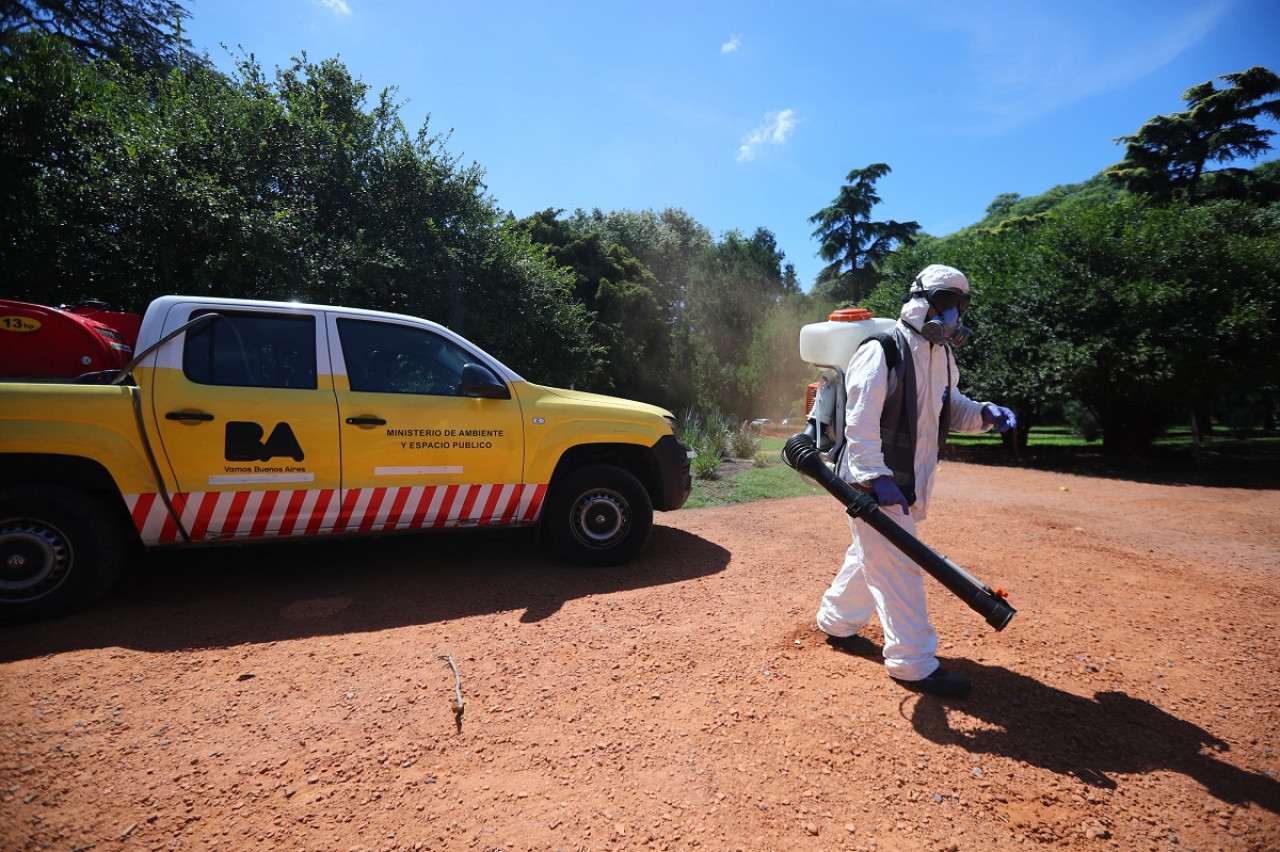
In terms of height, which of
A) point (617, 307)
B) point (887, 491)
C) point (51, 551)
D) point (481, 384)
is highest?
point (617, 307)

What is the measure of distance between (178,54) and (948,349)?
20379mm

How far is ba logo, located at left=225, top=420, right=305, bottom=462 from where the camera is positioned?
373 centimetres

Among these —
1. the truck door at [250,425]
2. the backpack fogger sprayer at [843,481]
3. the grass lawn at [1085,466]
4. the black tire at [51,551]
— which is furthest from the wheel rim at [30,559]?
the grass lawn at [1085,466]

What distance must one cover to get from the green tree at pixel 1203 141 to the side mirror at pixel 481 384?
75.7ft

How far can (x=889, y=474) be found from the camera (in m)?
2.86

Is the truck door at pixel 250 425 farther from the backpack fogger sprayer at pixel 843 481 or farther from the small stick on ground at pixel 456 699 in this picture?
the backpack fogger sprayer at pixel 843 481

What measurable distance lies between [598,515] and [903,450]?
2.48 meters

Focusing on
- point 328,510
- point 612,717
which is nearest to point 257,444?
point 328,510

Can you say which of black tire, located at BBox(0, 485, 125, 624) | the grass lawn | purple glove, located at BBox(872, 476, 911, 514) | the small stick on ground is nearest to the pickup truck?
black tire, located at BBox(0, 485, 125, 624)

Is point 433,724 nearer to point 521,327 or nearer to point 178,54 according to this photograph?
point 521,327

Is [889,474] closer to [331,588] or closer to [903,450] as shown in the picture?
[903,450]

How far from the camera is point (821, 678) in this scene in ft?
9.80

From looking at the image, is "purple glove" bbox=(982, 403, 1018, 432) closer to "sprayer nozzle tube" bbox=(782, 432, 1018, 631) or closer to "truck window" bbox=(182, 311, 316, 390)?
"sprayer nozzle tube" bbox=(782, 432, 1018, 631)

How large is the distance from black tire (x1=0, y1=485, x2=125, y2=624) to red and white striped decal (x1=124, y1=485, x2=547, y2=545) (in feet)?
0.76
